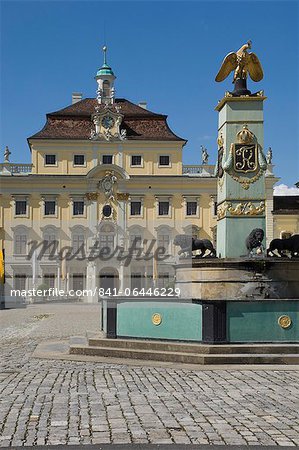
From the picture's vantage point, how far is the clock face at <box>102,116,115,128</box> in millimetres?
57438

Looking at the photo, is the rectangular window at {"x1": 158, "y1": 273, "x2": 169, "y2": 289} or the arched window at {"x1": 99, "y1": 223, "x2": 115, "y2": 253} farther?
the arched window at {"x1": 99, "y1": 223, "x2": 115, "y2": 253}

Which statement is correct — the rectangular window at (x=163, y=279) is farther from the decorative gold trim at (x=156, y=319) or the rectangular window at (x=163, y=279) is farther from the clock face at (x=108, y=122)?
the decorative gold trim at (x=156, y=319)

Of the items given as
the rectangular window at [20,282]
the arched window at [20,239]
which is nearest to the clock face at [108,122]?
the arched window at [20,239]

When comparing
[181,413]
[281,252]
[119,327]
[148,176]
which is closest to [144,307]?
[119,327]

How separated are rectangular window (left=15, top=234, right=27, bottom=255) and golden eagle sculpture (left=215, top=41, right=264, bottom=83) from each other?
4334cm

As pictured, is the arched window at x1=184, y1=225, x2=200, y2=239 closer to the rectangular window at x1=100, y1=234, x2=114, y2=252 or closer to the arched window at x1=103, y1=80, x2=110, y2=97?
the rectangular window at x1=100, y1=234, x2=114, y2=252

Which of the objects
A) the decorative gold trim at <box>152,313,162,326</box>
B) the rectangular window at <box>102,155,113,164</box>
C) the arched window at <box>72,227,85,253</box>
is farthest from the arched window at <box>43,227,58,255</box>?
the decorative gold trim at <box>152,313,162,326</box>

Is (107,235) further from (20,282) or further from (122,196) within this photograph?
(20,282)

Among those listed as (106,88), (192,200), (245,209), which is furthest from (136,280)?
(245,209)

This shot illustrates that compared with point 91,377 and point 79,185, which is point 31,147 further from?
point 91,377

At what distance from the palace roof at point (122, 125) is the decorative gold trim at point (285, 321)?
4629 centimetres

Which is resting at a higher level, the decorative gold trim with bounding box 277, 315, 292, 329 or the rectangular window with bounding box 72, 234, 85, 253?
the rectangular window with bounding box 72, 234, 85, 253

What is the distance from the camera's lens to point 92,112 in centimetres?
5888

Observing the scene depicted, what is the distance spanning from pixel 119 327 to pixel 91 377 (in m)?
3.11
